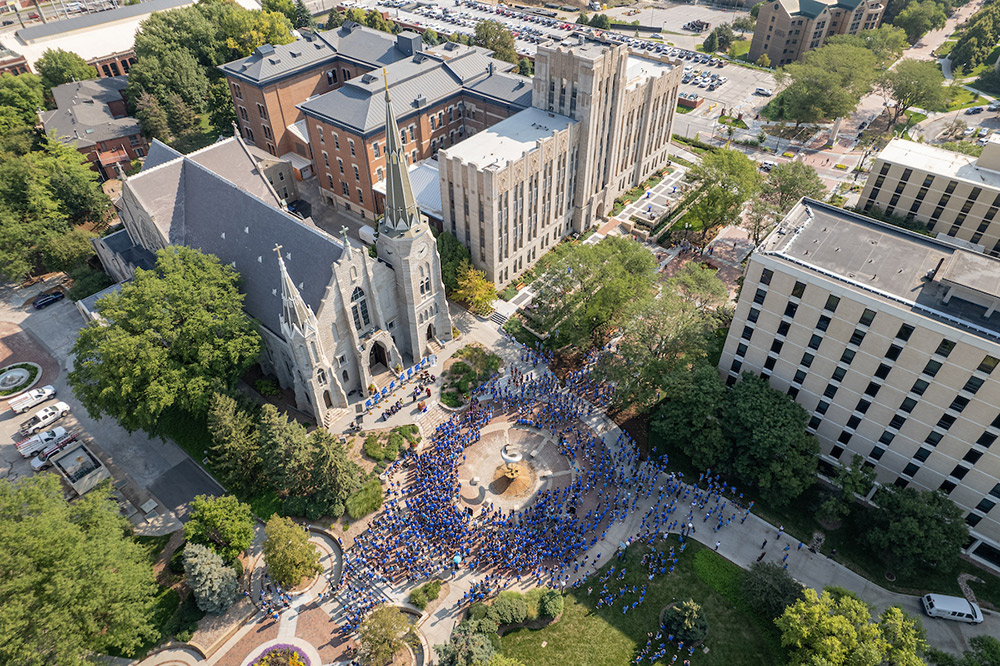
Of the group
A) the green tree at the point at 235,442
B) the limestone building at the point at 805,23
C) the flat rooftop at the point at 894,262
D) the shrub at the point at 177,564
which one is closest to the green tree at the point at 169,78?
the green tree at the point at 235,442

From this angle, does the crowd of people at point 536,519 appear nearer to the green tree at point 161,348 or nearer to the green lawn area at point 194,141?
the green tree at point 161,348

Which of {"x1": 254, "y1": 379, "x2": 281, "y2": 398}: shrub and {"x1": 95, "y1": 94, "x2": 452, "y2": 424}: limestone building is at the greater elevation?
{"x1": 95, "y1": 94, "x2": 452, "y2": 424}: limestone building

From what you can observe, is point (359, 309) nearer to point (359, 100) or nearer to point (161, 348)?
point (161, 348)

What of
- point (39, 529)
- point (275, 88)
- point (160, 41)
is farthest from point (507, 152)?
point (160, 41)

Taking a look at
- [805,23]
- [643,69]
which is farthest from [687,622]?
[805,23]

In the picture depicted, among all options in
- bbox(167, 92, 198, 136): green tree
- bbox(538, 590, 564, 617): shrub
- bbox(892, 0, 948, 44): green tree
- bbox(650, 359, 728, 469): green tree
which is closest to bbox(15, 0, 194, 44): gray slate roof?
bbox(167, 92, 198, 136): green tree

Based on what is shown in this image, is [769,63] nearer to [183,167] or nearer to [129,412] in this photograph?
[183,167]

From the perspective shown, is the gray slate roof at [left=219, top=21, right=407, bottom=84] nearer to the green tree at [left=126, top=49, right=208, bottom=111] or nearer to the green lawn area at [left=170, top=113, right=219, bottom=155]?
the green tree at [left=126, top=49, right=208, bottom=111]
